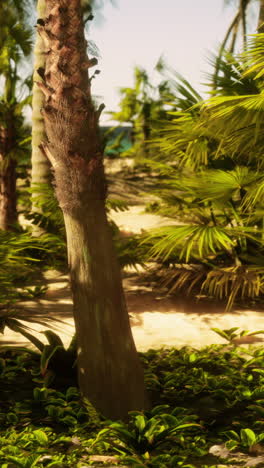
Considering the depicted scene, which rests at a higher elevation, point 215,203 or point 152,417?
point 215,203

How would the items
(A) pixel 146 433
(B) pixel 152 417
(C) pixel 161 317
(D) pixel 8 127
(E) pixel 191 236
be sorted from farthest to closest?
(D) pixel 8 127
(C) pixel 161 317
(E) pixel 191 236
(B) pixel 152 417
(A) pixel 146 433

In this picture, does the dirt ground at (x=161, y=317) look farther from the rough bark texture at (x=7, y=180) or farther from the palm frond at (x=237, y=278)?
the rough bark texture at (x=7, y=180)

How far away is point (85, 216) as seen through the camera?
10.0ft

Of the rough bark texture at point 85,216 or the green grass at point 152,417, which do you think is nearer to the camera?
the green grass at point 152,417

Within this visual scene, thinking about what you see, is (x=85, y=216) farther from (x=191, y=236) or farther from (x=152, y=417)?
(x=191, y=236)

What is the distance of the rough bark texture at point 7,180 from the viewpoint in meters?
8.97

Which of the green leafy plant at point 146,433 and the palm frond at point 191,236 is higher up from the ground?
the palm frond at point 191,236

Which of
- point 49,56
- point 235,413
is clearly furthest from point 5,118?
point 235,413

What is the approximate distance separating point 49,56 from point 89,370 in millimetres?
1734

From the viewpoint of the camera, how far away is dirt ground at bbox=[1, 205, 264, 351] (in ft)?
15.9

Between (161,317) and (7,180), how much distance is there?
4434 millimetres

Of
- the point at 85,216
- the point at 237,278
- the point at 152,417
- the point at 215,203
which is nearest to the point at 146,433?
the point at 152,417

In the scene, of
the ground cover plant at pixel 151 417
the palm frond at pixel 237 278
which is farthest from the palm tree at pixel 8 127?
the ground cover plant at pixel 151 417

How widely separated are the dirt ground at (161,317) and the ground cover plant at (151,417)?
1.49ft
